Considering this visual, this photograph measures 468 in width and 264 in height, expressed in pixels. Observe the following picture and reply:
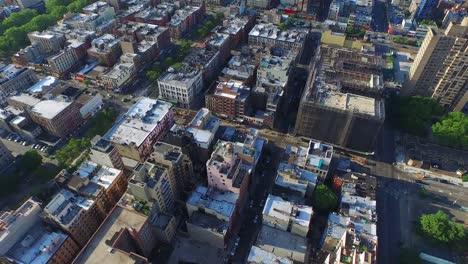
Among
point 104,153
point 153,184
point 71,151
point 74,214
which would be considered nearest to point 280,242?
point 153,184

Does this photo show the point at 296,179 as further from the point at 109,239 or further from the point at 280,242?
the point at 109,239

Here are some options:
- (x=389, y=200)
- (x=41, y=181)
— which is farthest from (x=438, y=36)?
(x=41, y=181)

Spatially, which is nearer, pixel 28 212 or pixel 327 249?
pixel 28 212

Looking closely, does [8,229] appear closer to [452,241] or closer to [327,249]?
[327,249]

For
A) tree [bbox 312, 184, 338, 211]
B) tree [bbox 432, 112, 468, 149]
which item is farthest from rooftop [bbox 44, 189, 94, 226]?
tree [bbox 432, 112, 468, 149]

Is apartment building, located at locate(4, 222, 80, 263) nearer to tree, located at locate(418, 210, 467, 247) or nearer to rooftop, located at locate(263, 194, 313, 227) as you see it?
rooftop, located at locate(263, 194, 313, 227)
